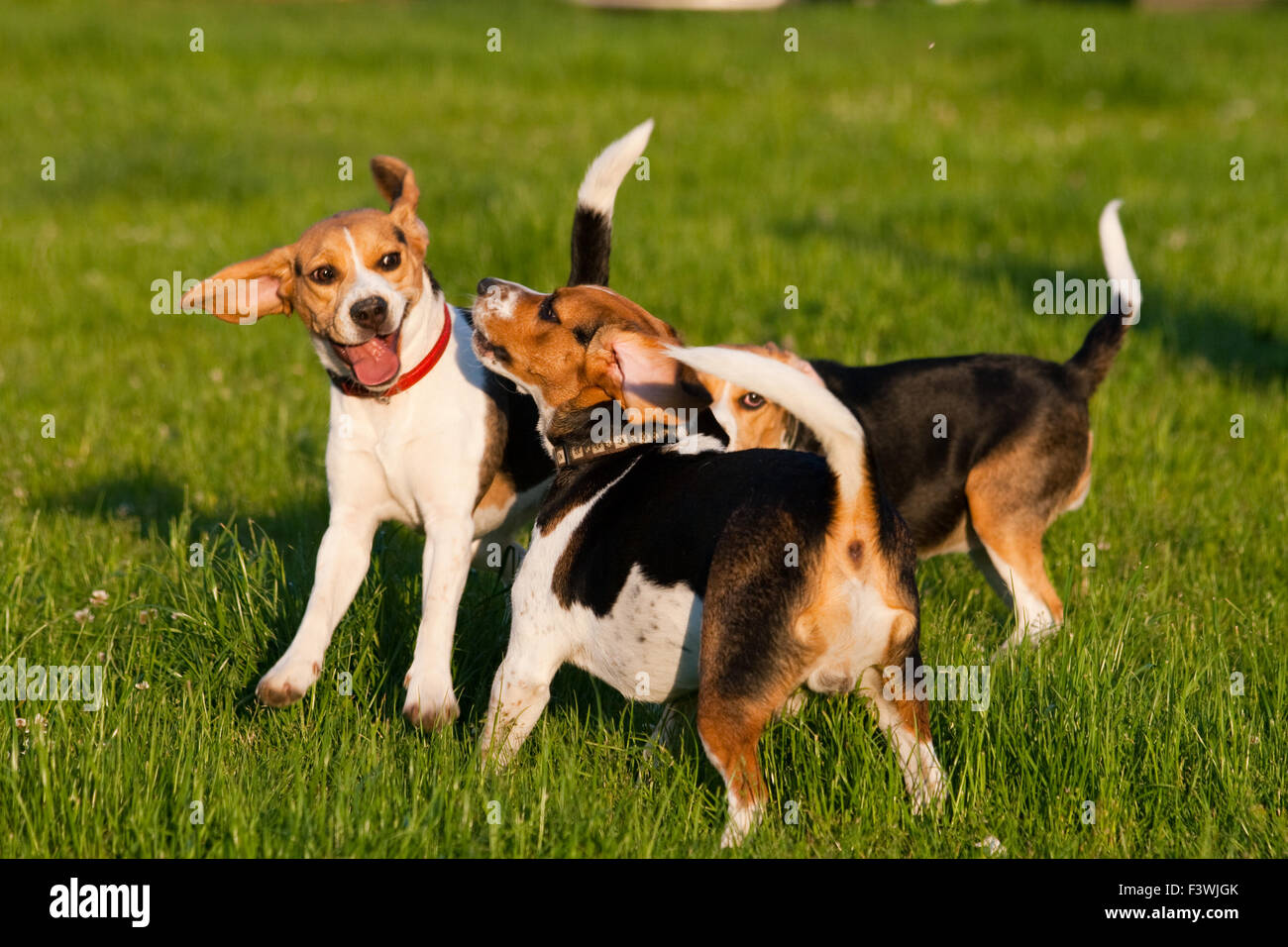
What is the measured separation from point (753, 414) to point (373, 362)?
58.9 inches

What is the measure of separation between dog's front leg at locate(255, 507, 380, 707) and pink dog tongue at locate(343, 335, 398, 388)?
0.45 meters

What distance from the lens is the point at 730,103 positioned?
1683 cm

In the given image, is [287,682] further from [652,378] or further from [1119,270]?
[1119,270]

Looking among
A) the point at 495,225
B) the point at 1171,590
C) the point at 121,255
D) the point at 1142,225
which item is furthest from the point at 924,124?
the point at 1171,590

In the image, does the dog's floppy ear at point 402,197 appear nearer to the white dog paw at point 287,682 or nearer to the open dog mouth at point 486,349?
the open dog mouth at point 486,349

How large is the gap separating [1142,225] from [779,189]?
10.2 feet

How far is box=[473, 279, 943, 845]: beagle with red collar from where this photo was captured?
11.1 ft

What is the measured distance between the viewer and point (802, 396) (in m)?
3.12

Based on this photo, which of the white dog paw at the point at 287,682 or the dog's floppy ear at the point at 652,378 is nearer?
the dog's floppy ear at the point at 652,378

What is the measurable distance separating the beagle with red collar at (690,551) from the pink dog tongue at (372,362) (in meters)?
0.35

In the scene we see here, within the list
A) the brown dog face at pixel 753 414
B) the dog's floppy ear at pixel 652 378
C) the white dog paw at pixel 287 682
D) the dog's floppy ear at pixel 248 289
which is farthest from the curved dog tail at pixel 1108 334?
the white dog paw at pixel 287 682

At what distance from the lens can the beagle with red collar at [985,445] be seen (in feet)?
17.8

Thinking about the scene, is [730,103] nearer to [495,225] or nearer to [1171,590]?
[495,225]

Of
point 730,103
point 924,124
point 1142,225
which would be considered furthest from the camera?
point 730,103
